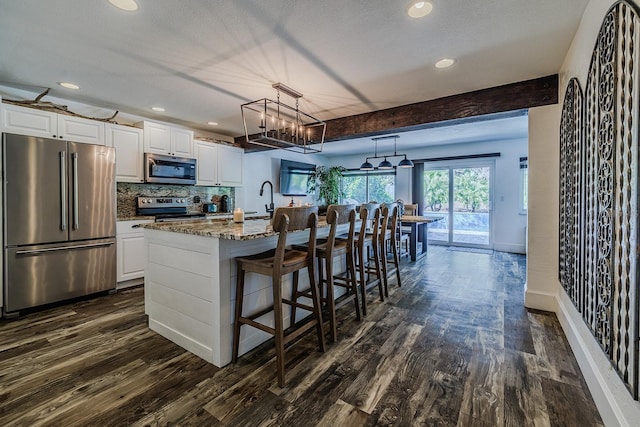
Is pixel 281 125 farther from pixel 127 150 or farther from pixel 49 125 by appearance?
pixel 49 125

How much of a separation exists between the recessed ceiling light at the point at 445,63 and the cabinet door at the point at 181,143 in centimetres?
377

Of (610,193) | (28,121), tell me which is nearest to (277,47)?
(610,193)

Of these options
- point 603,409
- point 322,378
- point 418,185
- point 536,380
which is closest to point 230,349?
point 322,378

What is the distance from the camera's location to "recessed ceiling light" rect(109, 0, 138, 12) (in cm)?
180

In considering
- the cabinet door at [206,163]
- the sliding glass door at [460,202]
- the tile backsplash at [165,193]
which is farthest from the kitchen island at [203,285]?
the sliding glass door at [460,202]

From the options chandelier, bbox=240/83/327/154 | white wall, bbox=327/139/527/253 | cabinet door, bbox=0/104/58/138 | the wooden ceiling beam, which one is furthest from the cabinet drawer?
white wall, bbox=327/139/527/253

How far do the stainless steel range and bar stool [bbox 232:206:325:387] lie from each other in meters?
2.69

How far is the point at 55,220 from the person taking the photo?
3.09m

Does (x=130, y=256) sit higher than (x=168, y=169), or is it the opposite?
(x=168, y=169)

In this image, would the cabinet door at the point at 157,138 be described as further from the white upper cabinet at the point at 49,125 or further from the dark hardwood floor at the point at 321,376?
the dark hardwood floor at the point at 321,376

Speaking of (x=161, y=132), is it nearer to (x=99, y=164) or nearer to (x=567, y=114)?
(x=99, y=164)

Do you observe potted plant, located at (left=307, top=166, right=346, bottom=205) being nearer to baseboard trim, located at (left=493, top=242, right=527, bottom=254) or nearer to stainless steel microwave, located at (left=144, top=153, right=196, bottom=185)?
stainless steel microwave, located at (left=144, top=153, right=196, bottom=185)

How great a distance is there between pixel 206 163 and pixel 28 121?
219 cm

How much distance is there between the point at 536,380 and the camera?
181 centimetres
